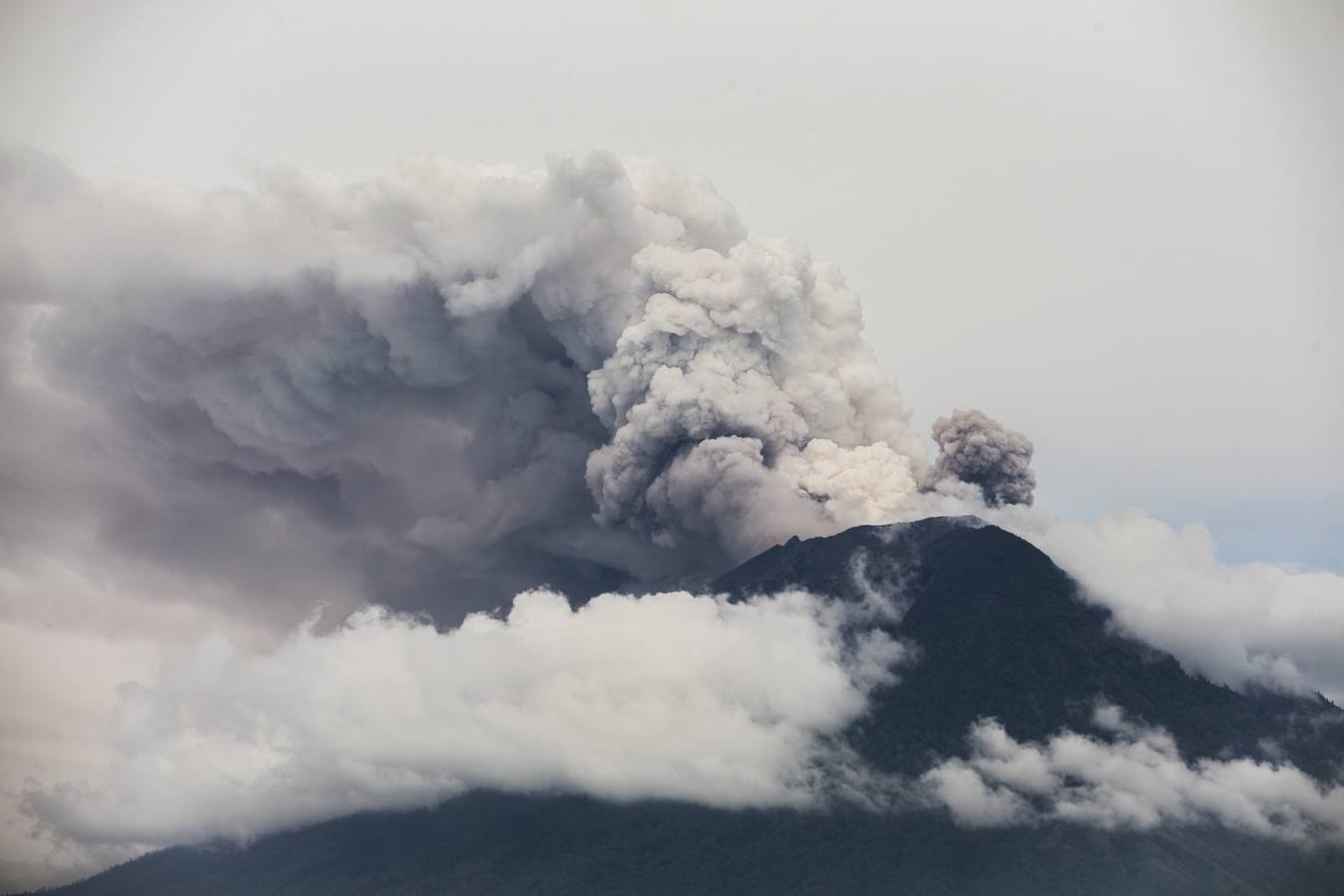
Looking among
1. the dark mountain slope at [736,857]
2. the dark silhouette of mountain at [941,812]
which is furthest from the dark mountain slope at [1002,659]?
the dark mountain slope at [736,857]

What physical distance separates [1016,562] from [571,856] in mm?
48725

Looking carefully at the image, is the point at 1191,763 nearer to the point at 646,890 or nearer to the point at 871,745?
the point at 871,745

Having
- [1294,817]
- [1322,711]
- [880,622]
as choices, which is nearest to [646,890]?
[880,622]

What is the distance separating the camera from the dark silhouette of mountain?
120 metres

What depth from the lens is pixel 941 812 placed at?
125 meters

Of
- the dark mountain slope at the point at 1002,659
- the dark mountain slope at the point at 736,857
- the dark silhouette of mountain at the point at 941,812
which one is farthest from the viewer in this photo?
the dark mountain slope at the point at 1002,659

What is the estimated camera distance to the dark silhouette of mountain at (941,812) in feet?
394

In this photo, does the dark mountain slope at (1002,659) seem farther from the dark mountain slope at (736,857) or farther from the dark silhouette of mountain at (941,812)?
the dark mountain slope at (736,857)

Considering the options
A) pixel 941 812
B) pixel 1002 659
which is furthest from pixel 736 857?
pixel 1002 659

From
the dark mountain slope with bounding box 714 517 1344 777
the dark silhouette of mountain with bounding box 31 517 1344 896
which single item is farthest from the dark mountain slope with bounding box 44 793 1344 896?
the dark mountain slope with bounding box 714 517 1344 777

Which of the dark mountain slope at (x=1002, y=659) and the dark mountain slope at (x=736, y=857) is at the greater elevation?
the dark mountain slope at (x=1002, y=659)

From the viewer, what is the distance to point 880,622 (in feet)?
444

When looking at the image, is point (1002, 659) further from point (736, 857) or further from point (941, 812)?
point (736, 857)

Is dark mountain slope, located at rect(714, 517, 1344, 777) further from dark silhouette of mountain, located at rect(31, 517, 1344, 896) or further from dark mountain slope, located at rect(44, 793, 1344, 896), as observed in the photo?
dark mountain slope, located at rect(44, 793, 1344, 896)
